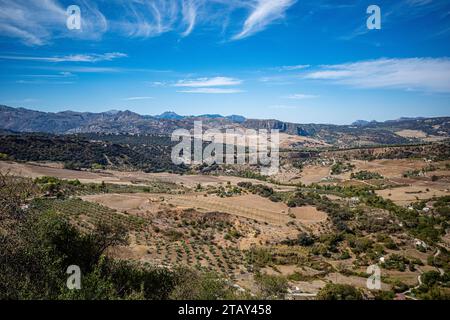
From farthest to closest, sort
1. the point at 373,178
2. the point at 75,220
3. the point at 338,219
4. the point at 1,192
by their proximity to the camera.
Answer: the point at 373,178 < the point at 338,219 < the point at 75,220 < the point at 1,192

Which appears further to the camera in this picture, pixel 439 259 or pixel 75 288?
pixel 439 259

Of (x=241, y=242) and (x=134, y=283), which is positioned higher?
(x=134, y=283)

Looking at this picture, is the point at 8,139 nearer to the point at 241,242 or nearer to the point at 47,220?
the point at 241,242

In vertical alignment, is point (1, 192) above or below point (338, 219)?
above

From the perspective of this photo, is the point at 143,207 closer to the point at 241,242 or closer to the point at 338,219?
the point at 241,242

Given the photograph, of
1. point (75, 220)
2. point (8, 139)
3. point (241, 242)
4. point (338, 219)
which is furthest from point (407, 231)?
point (8, 139)
